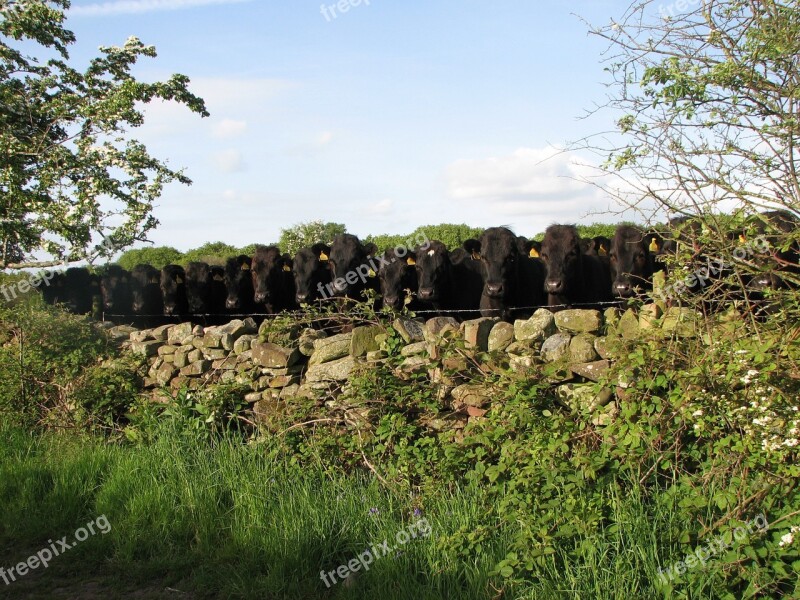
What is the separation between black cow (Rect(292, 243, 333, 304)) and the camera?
1284cm

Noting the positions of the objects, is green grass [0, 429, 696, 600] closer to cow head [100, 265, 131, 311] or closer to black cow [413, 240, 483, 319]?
black cow [413, 240, 483, 319]

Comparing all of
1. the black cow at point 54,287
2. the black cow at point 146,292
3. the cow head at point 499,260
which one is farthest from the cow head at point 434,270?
the black cow at point 54,287

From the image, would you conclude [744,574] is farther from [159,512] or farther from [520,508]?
[159,512]

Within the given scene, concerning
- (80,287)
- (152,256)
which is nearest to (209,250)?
(152,256)

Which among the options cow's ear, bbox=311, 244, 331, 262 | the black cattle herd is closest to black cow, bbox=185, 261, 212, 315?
the black cattle herd

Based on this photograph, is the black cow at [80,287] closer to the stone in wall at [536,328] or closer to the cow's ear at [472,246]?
the cow's ear at [472,246]

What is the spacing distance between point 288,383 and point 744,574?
474cm

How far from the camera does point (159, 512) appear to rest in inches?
254

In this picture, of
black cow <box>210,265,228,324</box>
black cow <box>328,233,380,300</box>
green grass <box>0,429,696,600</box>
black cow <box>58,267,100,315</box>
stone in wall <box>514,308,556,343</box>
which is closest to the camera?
green grass <box>0,429,696,600</box>

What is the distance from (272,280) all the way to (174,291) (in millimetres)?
2234

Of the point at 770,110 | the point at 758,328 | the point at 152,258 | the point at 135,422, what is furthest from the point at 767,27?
the point at 152,258

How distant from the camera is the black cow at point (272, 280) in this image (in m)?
13.6

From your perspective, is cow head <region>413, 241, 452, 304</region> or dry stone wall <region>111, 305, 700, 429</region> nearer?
dry stone wall <region>111, 305, 700, 429</region>

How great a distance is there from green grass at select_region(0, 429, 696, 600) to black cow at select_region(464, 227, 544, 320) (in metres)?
4.82
